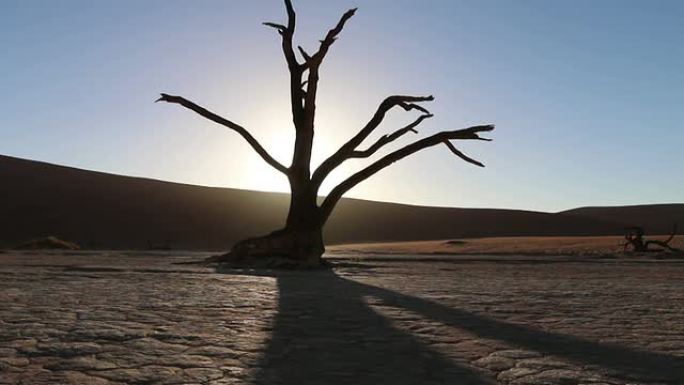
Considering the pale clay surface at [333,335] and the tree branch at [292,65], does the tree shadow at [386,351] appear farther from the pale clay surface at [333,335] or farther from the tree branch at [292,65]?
the tree branch at [292,65]

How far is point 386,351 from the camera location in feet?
14.0

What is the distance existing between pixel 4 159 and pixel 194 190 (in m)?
16.8

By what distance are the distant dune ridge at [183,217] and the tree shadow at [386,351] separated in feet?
98.0

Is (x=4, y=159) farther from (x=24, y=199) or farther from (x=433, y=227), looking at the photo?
(x=433, y=227)

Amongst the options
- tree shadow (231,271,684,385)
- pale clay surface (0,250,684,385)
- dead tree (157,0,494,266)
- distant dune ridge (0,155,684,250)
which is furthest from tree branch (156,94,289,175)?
distant dune ridge (0,155,684,250)

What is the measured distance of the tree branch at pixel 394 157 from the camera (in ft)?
51.2

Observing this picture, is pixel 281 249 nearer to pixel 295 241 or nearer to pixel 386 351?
pixel 295 241

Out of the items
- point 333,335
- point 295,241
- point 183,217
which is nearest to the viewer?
point 333,335

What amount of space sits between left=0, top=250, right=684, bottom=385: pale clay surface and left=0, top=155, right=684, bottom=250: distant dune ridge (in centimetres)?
2811

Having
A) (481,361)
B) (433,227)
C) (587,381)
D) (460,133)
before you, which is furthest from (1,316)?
(433,227)

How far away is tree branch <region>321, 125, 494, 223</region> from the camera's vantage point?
15.6m

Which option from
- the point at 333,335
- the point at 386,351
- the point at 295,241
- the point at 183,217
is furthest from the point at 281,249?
the point at 183,217

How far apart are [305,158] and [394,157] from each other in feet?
6.34

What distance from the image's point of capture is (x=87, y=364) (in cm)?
380
